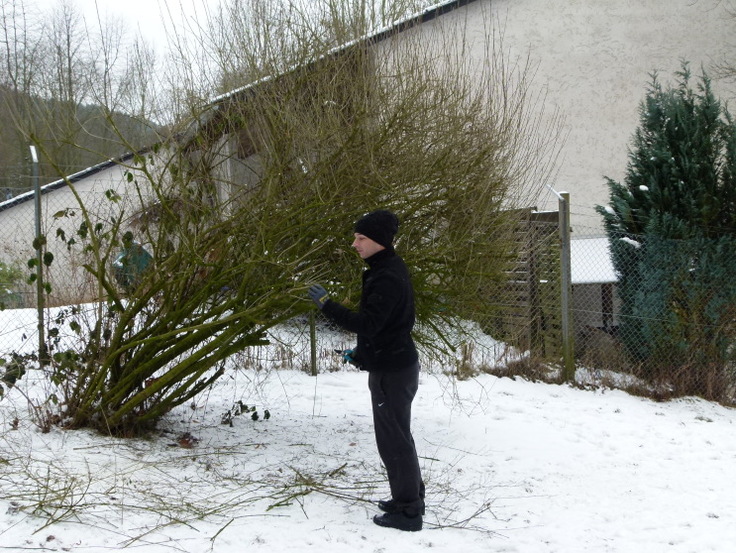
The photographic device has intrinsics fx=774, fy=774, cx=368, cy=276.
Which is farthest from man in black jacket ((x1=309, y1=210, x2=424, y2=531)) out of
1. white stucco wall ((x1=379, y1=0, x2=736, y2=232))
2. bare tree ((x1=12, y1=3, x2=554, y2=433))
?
white stucco wall ((x1=379, y1=0, x2=736, y2=232))

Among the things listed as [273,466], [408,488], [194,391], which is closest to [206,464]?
[273,466]

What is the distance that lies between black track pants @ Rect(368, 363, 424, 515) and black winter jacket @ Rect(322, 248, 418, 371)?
6cm

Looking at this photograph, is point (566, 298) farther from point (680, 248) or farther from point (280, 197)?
A: point (280, 197)

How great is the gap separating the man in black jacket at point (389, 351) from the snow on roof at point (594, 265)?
5.21 metres

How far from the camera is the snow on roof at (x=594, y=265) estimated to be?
8.97m

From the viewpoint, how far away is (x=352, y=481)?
488cm

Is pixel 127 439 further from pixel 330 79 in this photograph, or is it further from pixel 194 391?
pixel 330 79

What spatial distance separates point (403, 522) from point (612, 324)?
17.8 ft

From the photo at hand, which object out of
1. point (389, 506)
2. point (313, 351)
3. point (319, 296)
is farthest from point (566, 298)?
point (319, 296)

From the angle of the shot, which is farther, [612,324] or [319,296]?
[612,324]

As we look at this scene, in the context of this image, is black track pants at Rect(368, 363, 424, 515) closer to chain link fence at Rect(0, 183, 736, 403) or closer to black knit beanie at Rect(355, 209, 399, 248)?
black knit beanie at Rect(355, 209, 399, 248)

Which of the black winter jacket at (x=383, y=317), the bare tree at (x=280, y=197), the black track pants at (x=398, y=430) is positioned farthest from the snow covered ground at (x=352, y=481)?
the black winter jacket at (x=383, y=317)

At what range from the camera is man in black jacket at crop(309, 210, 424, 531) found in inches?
157

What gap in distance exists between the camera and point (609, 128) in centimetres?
1334
